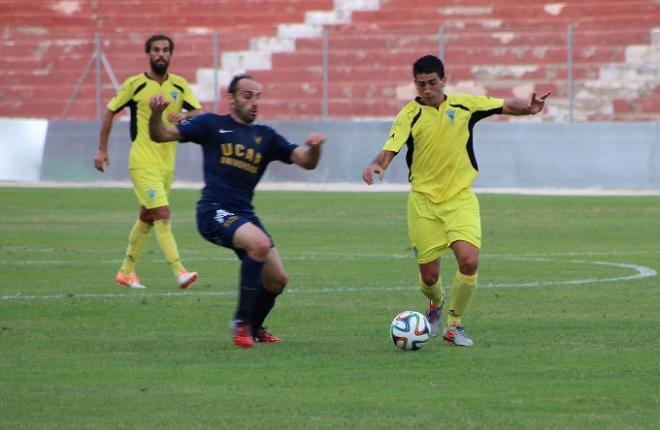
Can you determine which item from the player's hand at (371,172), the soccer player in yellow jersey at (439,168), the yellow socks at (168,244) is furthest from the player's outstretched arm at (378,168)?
the yellow socks at (168,244)

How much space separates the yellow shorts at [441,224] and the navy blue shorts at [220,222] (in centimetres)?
100

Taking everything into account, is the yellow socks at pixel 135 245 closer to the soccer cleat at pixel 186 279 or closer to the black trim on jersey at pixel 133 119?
the soccer cleat at pixel 186 279

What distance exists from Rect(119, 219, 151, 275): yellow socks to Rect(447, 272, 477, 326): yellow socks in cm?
442

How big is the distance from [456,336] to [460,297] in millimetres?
274

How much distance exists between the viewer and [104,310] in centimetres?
1098

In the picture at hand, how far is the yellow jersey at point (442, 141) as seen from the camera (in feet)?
31.1

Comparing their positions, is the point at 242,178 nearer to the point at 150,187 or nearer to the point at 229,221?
the point at 229,221

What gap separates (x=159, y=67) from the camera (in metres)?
12.9

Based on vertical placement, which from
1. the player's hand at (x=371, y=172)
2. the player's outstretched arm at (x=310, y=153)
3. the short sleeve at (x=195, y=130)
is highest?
the short sleeve at (x=195, y=130)

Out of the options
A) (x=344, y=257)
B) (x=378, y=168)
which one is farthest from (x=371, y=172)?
(x=344, y=257)

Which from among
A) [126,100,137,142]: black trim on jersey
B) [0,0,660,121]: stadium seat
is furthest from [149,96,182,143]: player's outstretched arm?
[0,0,660,121]: stadium seat

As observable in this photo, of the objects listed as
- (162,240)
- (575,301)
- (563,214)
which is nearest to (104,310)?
(162,240)

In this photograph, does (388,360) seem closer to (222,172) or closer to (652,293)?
(222,172)

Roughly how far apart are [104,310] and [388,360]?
128 inches
